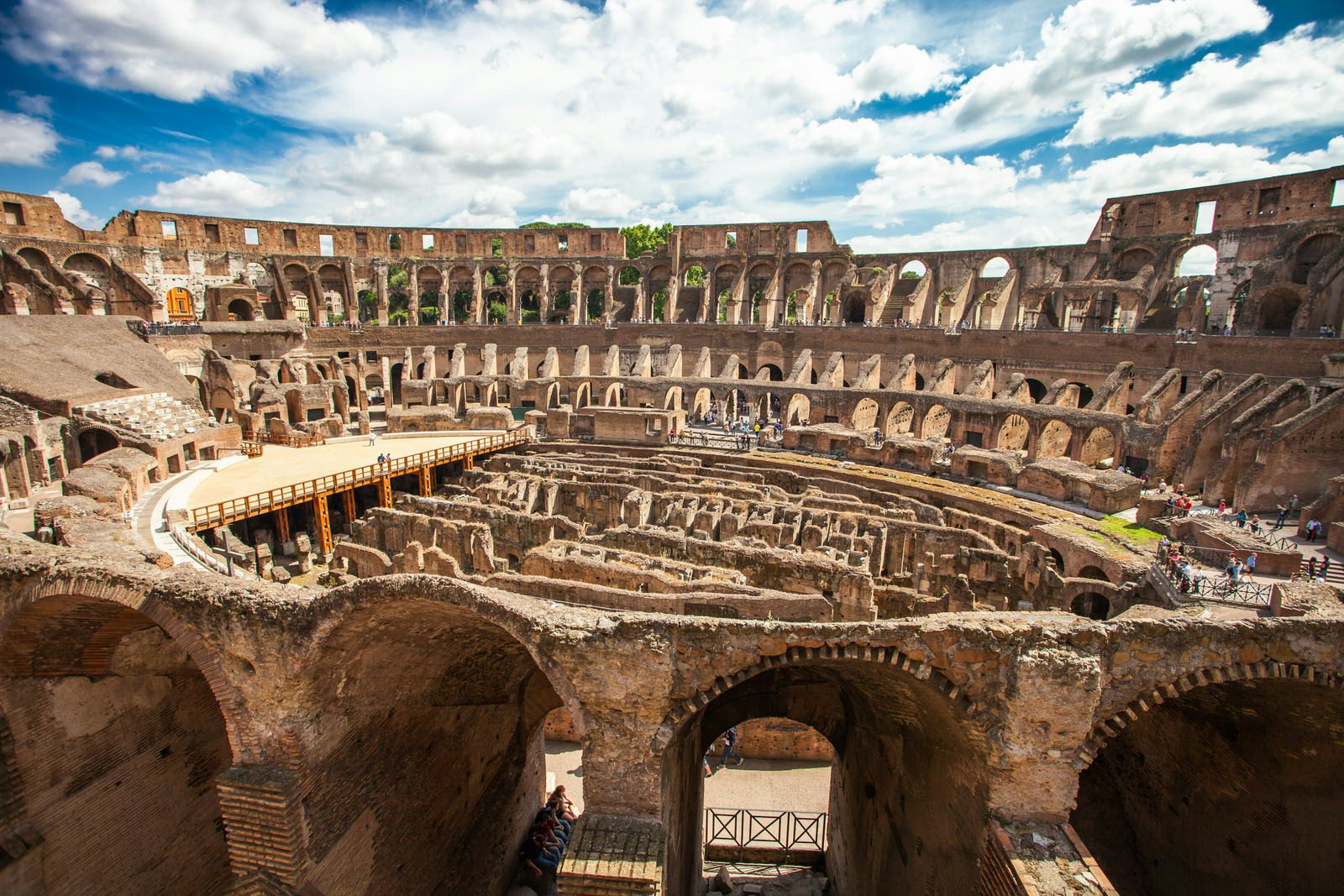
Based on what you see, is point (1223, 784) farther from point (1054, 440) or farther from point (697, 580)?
point (1054, 440)

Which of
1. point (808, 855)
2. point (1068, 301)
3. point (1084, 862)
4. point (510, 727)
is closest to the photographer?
point (1084, 862)

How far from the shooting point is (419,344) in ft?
136

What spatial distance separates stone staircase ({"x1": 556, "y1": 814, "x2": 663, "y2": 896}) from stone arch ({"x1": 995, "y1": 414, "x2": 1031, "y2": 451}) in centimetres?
2273

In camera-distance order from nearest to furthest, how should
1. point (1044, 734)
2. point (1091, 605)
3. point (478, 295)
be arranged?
point (1044, 734) < point (1091, 605) < point (478, 295)

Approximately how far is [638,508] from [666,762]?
12.7m

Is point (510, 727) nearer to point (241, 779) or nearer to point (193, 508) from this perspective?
point (241, 779)

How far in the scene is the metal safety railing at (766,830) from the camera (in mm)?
14219

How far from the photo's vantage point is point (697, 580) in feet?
45.3

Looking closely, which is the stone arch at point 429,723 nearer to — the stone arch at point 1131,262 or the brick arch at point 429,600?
the brick arch at point 429,600

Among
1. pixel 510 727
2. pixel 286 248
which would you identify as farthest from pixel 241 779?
pixel 286 248

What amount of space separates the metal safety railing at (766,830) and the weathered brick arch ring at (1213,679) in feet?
25.8

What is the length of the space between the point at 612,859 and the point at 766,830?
Answer: 7.54 m

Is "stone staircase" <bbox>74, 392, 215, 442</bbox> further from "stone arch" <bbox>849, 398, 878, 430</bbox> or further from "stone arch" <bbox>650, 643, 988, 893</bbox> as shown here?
"stone arch" <bbox>849, 398, 878, 430</bbox>

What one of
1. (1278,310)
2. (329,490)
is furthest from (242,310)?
(1278,310)
